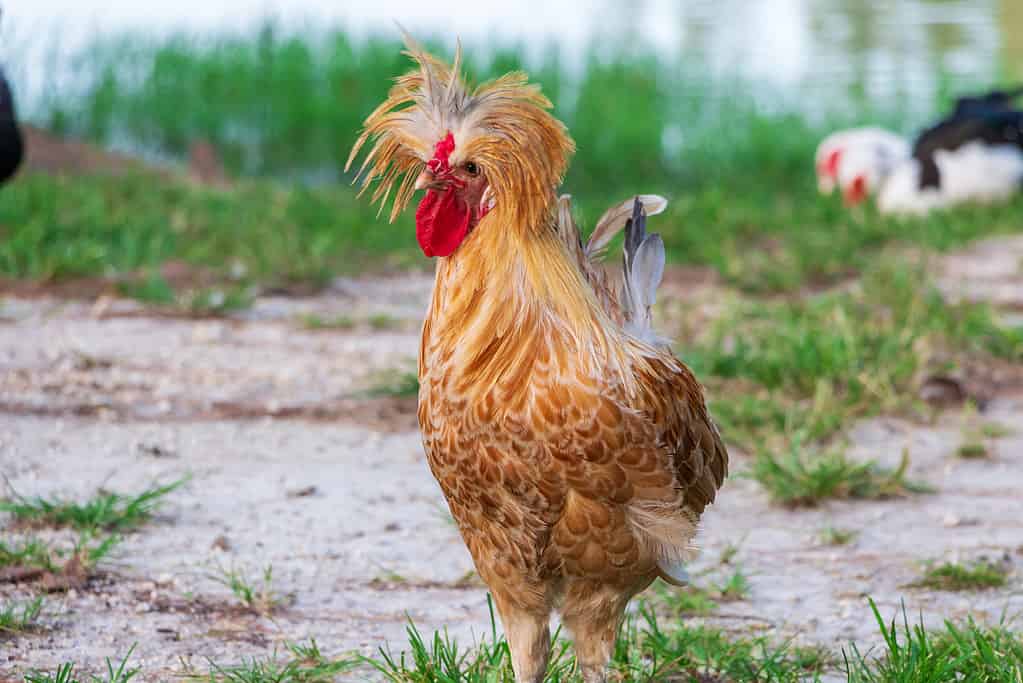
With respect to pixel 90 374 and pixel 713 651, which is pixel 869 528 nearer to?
pixel 713 651

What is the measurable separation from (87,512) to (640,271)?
73.9 inches

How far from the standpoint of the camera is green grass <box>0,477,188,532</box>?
4047 mm

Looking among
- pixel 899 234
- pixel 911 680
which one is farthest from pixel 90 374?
pixel 899 234

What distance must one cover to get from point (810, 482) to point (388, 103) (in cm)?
225

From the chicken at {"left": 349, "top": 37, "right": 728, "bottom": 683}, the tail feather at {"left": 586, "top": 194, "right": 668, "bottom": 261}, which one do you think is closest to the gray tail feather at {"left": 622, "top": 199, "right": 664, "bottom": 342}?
the tail feather at {"left": 586, "top": 194, "right": 668, "bottom": 261}

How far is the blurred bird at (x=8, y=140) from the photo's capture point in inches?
260

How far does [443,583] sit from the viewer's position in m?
3.93

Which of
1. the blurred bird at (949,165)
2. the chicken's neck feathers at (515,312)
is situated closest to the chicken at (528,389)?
the chicken's neck feathers at (515,312)

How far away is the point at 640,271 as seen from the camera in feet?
10.6

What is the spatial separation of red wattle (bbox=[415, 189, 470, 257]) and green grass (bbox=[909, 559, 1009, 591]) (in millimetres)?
1873

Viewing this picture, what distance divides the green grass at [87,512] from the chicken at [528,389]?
1533mm

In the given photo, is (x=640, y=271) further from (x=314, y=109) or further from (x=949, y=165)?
(x=314, y=109)

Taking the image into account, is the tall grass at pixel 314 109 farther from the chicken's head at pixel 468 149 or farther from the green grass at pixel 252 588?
the chicken's head at pixel 468 149

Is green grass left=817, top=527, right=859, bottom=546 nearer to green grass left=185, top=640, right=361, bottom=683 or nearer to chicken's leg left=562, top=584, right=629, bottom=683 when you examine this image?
chicken's leg left=562, top=584, right=629, bottom=683
